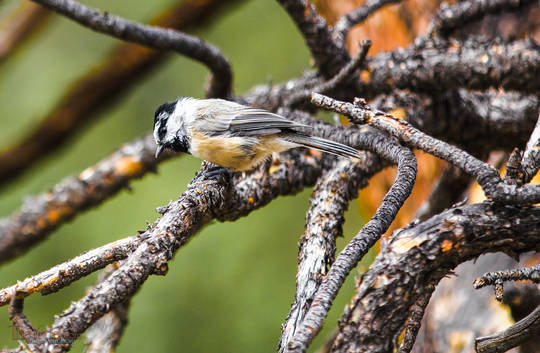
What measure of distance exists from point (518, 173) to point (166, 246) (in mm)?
808

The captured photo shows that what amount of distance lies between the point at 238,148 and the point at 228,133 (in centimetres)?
17

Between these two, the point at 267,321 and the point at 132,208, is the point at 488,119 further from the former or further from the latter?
the point at 132,208

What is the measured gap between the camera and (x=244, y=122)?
237 centimetres

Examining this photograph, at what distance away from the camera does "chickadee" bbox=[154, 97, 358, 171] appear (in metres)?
2.16

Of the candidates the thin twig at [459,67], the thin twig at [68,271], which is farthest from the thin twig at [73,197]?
the thin twig at [68,271]

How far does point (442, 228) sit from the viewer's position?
1155mm

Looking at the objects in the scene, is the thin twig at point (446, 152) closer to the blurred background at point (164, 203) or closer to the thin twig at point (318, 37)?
the thin twig at point (318, 37)

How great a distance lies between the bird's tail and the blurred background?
95 cm

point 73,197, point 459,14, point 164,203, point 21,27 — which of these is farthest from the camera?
point 21,27

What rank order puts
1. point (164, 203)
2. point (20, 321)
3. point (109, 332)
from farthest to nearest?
point (164, 203)
point (109, 332)
point (20, 321)

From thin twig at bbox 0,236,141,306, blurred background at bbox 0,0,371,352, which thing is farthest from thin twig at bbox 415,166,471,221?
thin twig at bbox 0,236,141,306

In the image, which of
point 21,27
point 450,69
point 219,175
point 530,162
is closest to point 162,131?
point 219,175

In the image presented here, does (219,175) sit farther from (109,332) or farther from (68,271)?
(109,332)

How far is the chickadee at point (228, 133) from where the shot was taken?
2.16 m
